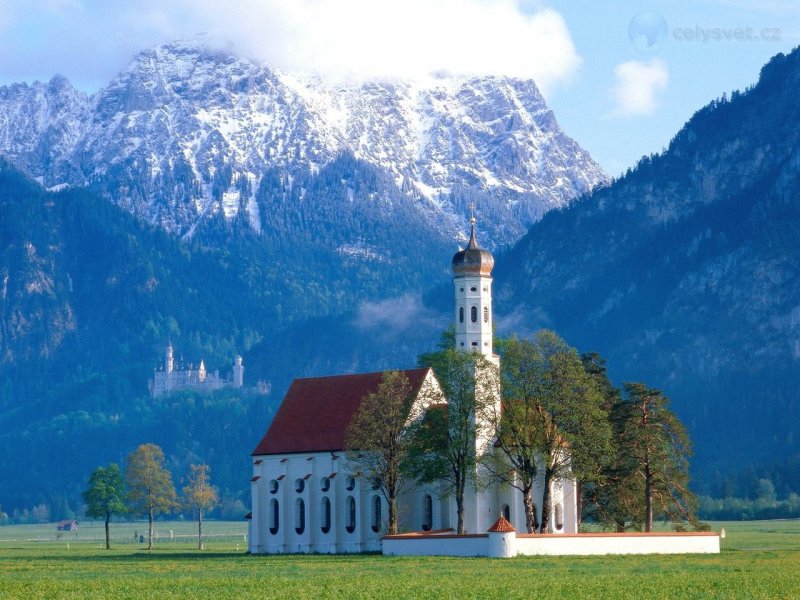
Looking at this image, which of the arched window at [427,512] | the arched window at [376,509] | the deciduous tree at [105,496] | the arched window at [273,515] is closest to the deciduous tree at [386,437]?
the arched window at [427,512]

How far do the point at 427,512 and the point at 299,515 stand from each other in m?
13.2

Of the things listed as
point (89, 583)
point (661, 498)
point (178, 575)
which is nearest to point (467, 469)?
point (661, 498)

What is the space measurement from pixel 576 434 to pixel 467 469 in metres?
8.72

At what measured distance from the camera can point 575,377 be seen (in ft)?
416

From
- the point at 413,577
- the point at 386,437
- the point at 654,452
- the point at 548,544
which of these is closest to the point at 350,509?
the point at 386,437

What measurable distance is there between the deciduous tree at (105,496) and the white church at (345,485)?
3027cm

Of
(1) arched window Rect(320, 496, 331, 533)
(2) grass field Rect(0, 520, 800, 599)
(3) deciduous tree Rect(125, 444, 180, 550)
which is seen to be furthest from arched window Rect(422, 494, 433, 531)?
(3) deciduous tree Rect(125, 444, 180, 550)

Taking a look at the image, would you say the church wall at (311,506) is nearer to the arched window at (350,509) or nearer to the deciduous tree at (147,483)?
the arched window at (350,509)

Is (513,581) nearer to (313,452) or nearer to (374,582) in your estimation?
(374,582)

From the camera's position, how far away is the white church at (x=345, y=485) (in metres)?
133

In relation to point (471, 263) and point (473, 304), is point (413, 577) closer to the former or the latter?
point (473, 304)

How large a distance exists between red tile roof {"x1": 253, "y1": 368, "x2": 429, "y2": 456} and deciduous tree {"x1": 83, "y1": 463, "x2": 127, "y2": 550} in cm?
3101

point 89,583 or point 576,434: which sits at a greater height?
point 576,434

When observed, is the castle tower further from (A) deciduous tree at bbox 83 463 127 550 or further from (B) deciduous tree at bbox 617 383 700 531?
(A) deciduous tree at bbox 83 463 127 550
